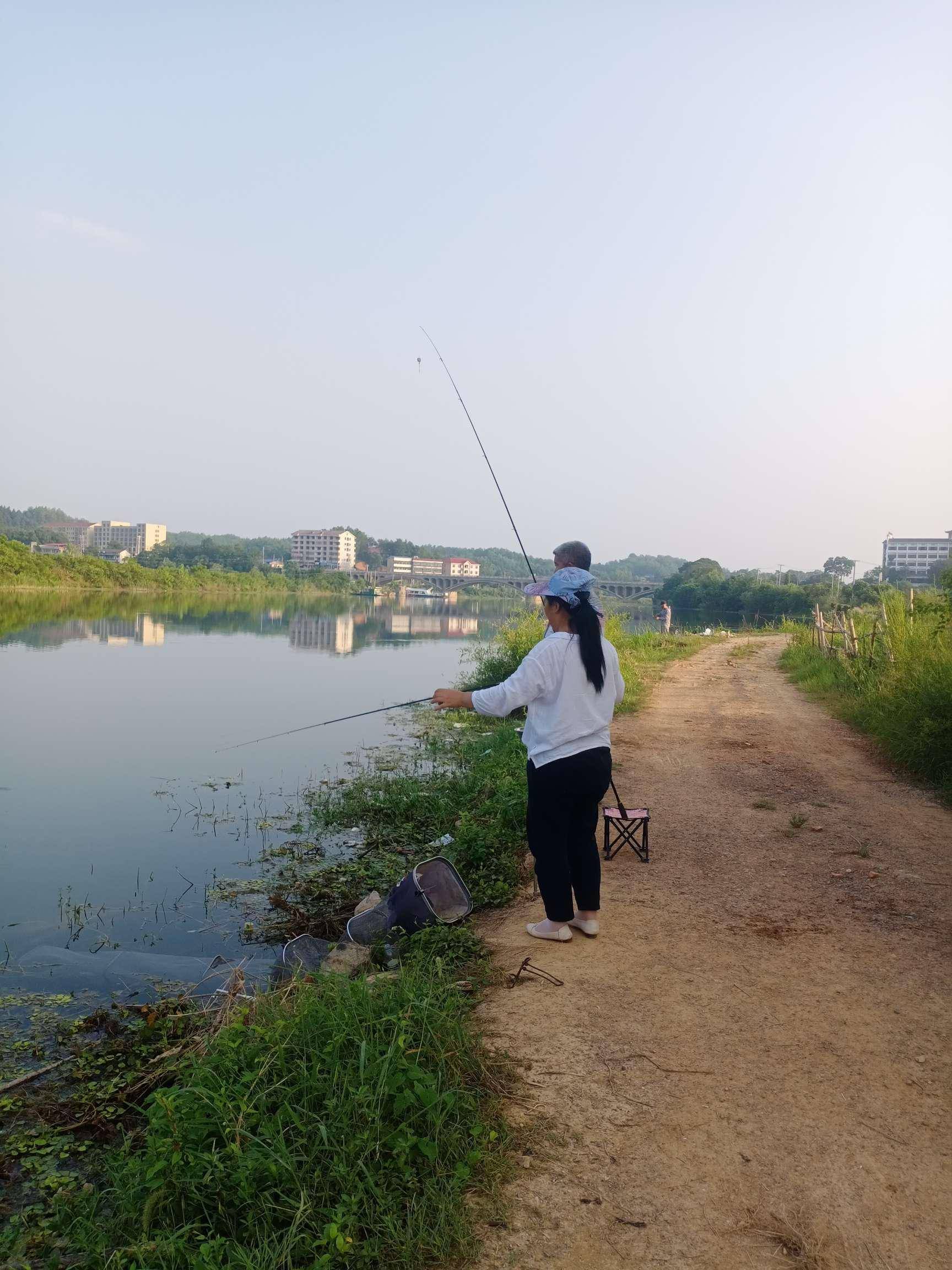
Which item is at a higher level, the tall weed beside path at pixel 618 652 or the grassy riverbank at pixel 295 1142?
the tall weed beside path at pixel 618 652

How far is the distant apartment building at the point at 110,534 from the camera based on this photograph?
160m

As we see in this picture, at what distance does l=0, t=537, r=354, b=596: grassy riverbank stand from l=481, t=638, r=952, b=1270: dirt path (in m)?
51.3

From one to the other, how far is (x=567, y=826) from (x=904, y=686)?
694 cm

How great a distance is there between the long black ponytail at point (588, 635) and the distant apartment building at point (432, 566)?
7428 centimetres

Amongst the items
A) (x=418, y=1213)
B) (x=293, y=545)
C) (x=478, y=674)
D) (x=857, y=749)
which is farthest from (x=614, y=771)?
(x=293, y=545)

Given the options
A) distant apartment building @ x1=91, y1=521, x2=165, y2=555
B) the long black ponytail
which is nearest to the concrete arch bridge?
the long black ponytail

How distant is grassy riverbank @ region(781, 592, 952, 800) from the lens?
26.3 ft

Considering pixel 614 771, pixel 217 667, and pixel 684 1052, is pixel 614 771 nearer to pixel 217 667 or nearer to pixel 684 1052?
pixel 684 1052

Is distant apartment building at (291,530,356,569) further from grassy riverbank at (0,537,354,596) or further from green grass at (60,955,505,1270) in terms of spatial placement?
green grass at (60,955,505,1270)

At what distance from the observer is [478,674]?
16.2 meters

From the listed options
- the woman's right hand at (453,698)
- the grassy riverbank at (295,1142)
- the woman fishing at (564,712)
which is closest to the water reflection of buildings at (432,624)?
the woman fishing at (564,712)

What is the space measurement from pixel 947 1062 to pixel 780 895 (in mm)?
1769

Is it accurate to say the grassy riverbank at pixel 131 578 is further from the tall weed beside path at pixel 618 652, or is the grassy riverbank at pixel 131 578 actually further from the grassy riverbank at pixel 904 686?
the grassy riverbank at pixel 904 686

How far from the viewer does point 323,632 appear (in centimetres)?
3350
